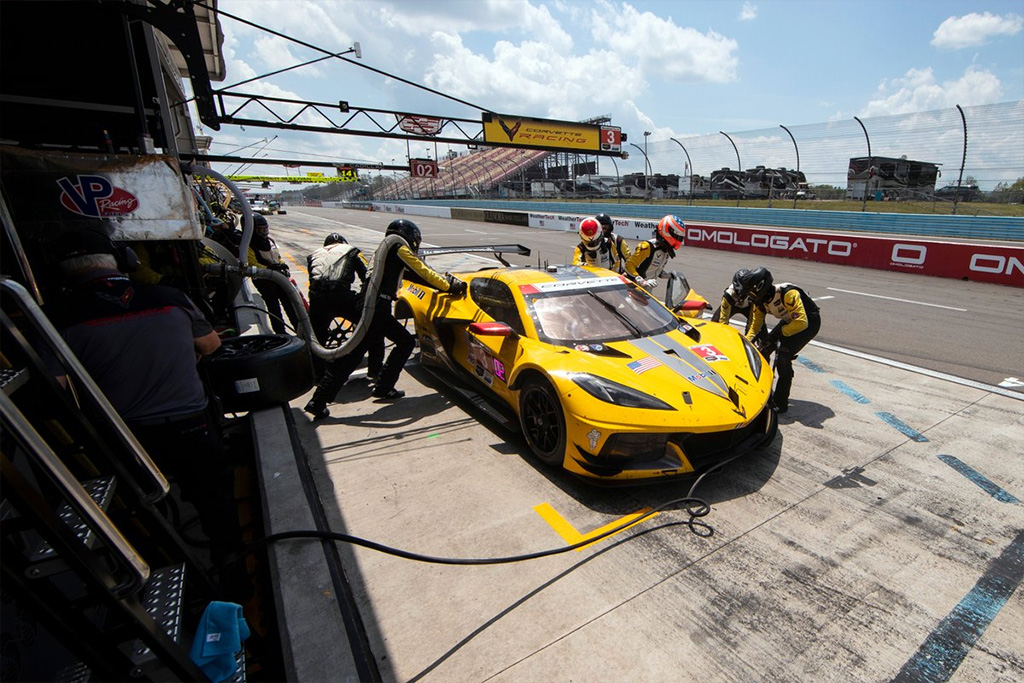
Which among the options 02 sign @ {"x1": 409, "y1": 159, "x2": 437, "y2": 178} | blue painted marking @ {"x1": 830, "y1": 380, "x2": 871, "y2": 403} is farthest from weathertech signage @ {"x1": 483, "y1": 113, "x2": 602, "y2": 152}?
blue painted marking @ {"x1": 830, "y1": 380, "x2": 871, "y2": 403}

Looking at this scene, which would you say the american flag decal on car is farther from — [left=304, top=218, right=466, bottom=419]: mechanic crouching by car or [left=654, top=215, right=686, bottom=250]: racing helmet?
[left=654, top=215, right=686, bottom=250]: racing helmet

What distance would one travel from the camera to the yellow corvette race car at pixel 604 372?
304 cm

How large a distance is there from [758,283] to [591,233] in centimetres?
276

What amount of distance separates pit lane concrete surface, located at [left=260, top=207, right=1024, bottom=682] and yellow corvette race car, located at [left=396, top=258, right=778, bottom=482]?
31 cm

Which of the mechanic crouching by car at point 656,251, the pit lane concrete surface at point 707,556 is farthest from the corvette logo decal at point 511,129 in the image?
the pit lane concrete surface at point 707,556

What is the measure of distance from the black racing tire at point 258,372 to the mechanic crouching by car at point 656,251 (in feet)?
13.0

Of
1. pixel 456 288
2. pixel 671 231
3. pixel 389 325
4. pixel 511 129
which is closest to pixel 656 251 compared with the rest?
→ pixel 671 231

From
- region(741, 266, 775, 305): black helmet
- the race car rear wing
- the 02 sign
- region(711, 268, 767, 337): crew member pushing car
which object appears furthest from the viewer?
the 02 sign

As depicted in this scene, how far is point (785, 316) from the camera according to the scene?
4.41 m

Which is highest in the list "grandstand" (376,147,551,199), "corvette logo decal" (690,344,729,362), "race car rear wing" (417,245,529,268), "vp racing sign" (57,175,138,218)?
"grandstand" (376,147,551,199)

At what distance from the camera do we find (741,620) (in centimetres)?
230

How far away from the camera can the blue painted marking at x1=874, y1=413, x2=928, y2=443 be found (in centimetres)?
390

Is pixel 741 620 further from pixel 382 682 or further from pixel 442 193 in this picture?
pixel 442 193

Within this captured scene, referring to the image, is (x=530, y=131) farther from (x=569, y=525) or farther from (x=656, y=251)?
(x=569, y=525)
